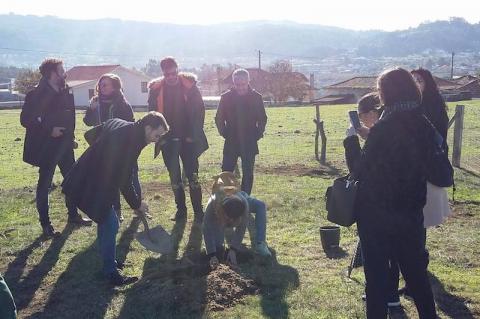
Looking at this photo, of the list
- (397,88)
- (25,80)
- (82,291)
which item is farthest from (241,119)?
(25,80)

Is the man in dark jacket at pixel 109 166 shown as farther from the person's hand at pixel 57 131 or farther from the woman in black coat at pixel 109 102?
the woman in black coat at pixel 109 102

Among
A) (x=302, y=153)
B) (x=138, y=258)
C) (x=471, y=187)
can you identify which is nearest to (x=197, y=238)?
(x=138, y=258)

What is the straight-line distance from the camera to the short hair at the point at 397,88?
3.50 m

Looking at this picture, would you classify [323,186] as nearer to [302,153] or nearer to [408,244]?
[302,153]

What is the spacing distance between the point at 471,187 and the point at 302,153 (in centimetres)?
510

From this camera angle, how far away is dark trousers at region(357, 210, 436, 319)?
355cm

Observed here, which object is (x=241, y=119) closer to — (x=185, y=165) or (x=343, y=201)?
(x=185, y=165)

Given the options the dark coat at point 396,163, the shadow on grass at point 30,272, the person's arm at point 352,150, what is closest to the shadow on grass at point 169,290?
the shadow on grass at point 30,272

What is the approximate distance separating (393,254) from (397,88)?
3.49 ft

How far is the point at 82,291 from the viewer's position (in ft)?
17.1

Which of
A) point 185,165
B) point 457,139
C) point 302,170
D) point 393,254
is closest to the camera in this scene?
point 393,254

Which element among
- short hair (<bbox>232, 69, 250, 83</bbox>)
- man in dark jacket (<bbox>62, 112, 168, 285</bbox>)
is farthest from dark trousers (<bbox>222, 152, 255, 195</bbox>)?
man in dark jacket (<bbox>62, 112, 168, 285</bbox>)

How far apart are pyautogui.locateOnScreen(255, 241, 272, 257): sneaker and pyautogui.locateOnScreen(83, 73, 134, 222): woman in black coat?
79.5 inches

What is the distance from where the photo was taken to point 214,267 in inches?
212
